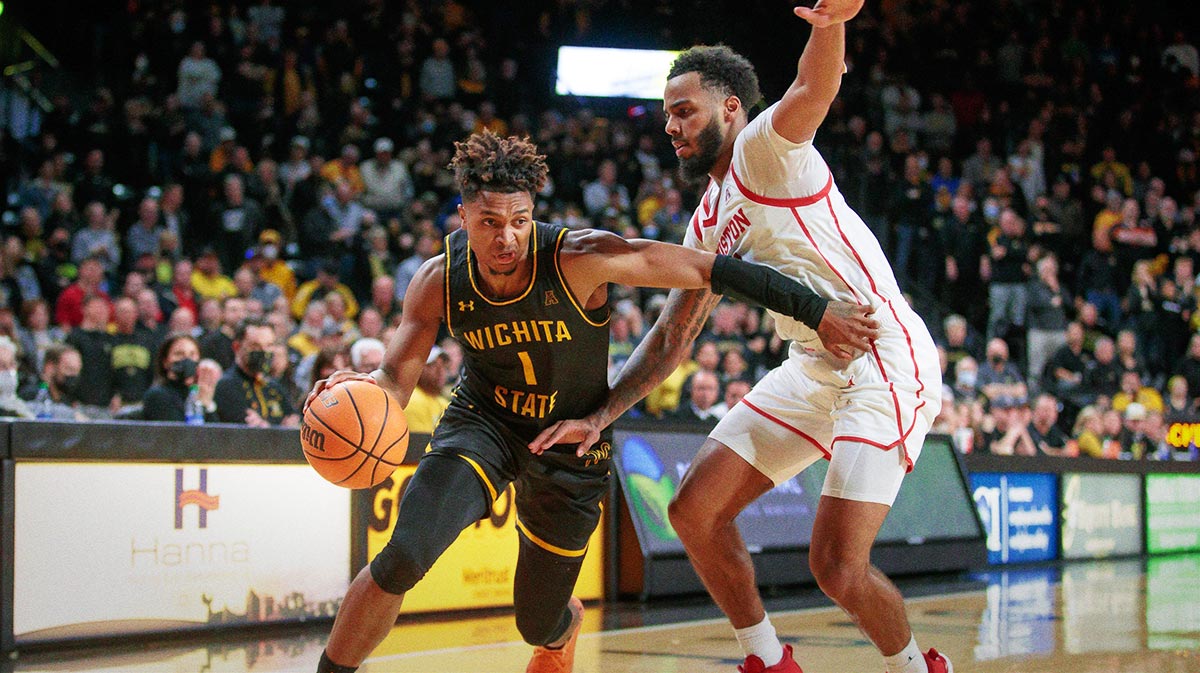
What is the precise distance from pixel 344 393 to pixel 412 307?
42cm

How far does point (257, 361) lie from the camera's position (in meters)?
8.14

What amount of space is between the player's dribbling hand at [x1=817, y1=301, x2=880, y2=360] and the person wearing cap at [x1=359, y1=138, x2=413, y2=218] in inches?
392

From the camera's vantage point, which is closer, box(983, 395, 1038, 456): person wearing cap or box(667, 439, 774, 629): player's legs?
box(667, 439, 774, 629): player's legs

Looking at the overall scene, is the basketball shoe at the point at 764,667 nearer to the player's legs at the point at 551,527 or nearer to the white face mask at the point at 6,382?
the player's legs at the point at 551,527

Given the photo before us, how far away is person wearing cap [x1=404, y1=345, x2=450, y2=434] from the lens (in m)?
8.31

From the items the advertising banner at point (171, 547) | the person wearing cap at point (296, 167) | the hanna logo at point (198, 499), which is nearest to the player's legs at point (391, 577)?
the advertising banner at point (171, 547)

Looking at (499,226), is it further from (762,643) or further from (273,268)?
(273,268)

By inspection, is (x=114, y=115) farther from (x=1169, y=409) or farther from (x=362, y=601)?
(x=1169, y=409)

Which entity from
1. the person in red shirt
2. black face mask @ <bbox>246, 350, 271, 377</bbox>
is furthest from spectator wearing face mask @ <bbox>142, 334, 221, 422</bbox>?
the person in red shirt

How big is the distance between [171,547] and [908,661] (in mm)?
4088

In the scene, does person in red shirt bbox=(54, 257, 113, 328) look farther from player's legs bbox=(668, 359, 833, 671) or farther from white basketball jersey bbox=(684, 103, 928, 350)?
white basketball jersey bbox=(684, 103, 928, 350)

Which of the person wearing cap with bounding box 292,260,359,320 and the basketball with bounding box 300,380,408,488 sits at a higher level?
the basketball with bounding box 300,380,408,488

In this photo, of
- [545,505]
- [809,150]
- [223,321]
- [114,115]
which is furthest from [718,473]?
[114,115]

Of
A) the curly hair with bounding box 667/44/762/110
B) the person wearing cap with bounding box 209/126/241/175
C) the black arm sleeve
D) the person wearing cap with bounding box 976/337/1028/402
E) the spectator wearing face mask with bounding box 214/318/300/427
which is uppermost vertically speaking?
the curly hair with bounding box 667/44/762/110
